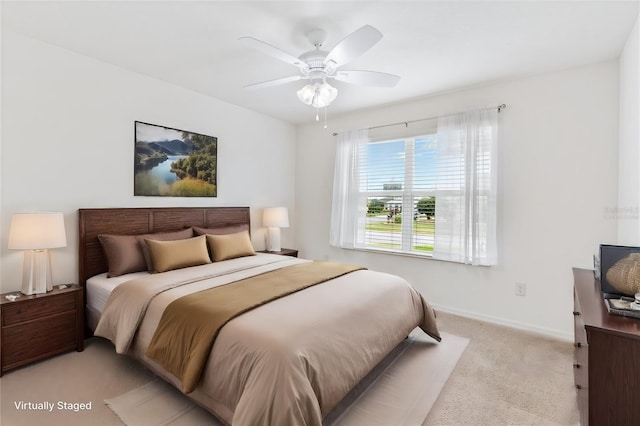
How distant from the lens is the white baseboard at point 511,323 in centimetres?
284

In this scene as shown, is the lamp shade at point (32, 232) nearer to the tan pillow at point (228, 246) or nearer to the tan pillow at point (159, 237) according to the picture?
the tan pillow at point (159, 237)

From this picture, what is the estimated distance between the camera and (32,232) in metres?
2.20

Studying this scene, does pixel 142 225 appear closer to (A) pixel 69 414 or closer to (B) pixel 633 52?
(A) pixel 69 414

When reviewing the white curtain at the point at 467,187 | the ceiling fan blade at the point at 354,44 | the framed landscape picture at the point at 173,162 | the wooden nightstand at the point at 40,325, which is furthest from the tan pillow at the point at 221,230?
the white curtain at the point at 467,187

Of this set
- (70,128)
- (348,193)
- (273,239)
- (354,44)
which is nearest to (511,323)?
(348,193)

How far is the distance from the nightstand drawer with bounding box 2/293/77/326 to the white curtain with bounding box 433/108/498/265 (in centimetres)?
355

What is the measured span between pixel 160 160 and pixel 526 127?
3810 millimetres

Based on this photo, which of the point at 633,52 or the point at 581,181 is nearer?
the point at 633,52

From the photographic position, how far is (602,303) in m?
1.46

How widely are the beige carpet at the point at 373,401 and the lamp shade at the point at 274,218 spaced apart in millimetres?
2325

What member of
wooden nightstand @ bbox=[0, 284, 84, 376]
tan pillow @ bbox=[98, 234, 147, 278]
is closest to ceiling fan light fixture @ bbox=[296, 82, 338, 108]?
tan pillow @ bbox=[98, 234, 147, 278]

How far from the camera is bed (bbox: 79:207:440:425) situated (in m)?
1.39

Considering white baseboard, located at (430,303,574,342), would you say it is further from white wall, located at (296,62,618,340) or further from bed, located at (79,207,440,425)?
bed, located at (79,207,440,425)

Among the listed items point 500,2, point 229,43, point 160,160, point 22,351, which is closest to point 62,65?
point 160,160
